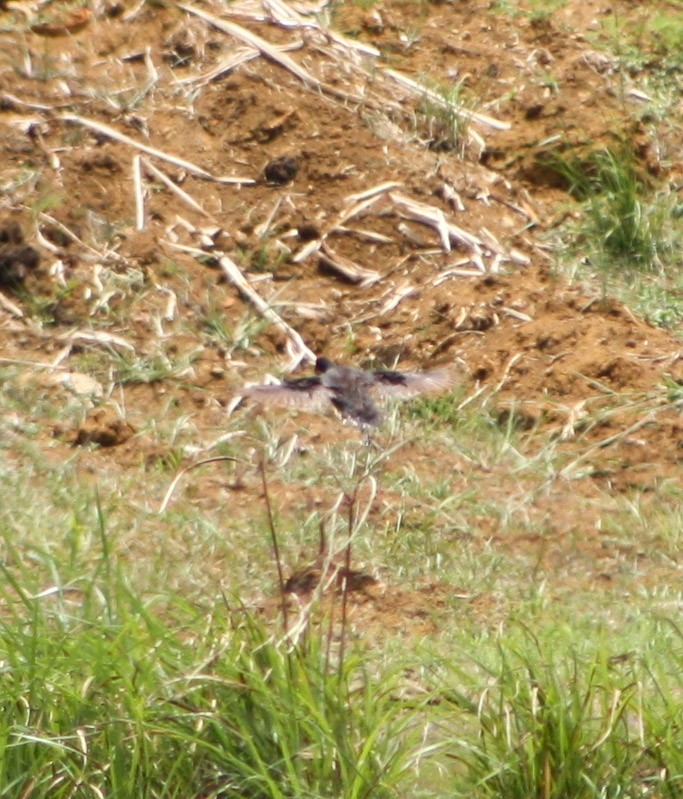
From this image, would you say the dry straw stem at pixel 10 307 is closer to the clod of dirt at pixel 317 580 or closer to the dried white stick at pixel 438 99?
the clod of dirt at pixel 317 580

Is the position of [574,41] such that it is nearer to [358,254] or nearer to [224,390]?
[358,254]

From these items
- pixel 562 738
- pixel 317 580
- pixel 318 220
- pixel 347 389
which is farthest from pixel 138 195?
pixel 562 738

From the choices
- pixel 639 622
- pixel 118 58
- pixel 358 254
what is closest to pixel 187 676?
pixel 639 622

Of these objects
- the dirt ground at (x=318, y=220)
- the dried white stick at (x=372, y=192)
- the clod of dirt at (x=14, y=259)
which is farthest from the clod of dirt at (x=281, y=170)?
the clod of dirt at (x=14, y=259)

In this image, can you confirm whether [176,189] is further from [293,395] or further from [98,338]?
[293,395]

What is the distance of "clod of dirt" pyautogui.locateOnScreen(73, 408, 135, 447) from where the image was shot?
568 centimetres

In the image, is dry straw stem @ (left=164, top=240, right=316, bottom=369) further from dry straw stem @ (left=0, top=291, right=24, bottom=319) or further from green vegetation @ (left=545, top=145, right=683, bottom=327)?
green vegetation @ (left=545, top=145, right=683, bottom=327)

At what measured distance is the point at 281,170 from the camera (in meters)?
7.10

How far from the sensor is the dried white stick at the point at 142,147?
7043mm

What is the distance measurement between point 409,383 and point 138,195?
3.04 m

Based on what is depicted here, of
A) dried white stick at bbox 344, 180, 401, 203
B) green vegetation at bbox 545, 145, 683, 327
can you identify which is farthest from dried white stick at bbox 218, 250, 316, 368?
green vegetation at bbox 545, 145, 683, 327

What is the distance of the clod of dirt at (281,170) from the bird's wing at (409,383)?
10.0 feet

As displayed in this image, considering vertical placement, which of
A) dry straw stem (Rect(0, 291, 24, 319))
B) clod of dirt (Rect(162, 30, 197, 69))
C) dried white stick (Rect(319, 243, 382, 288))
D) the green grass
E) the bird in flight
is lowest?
dry straw stem (Rect(0, 291, 24, 319))

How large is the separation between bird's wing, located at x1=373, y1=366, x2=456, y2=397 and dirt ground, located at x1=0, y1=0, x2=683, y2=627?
4.07ft
